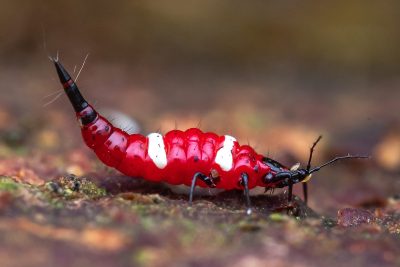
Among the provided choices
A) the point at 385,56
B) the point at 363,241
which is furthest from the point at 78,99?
the point at 385,56

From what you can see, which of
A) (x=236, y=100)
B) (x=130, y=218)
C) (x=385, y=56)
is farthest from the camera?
(x=385, y=56)

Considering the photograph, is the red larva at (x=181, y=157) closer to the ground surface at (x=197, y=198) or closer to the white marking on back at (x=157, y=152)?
the white marking on back at (x=157, y=152)

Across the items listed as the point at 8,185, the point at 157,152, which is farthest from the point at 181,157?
the point at 8,185

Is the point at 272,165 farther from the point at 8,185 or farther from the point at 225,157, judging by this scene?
the point at 8,185

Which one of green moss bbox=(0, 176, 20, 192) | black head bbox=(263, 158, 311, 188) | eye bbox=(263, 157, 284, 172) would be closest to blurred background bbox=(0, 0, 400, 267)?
green moss bbox=(0, 176, 20, 192)

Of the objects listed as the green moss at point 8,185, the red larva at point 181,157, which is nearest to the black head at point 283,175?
the red larva at point 181,157

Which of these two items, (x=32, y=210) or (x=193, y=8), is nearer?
(x=32, y=210)

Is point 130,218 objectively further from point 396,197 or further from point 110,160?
point 396,197
